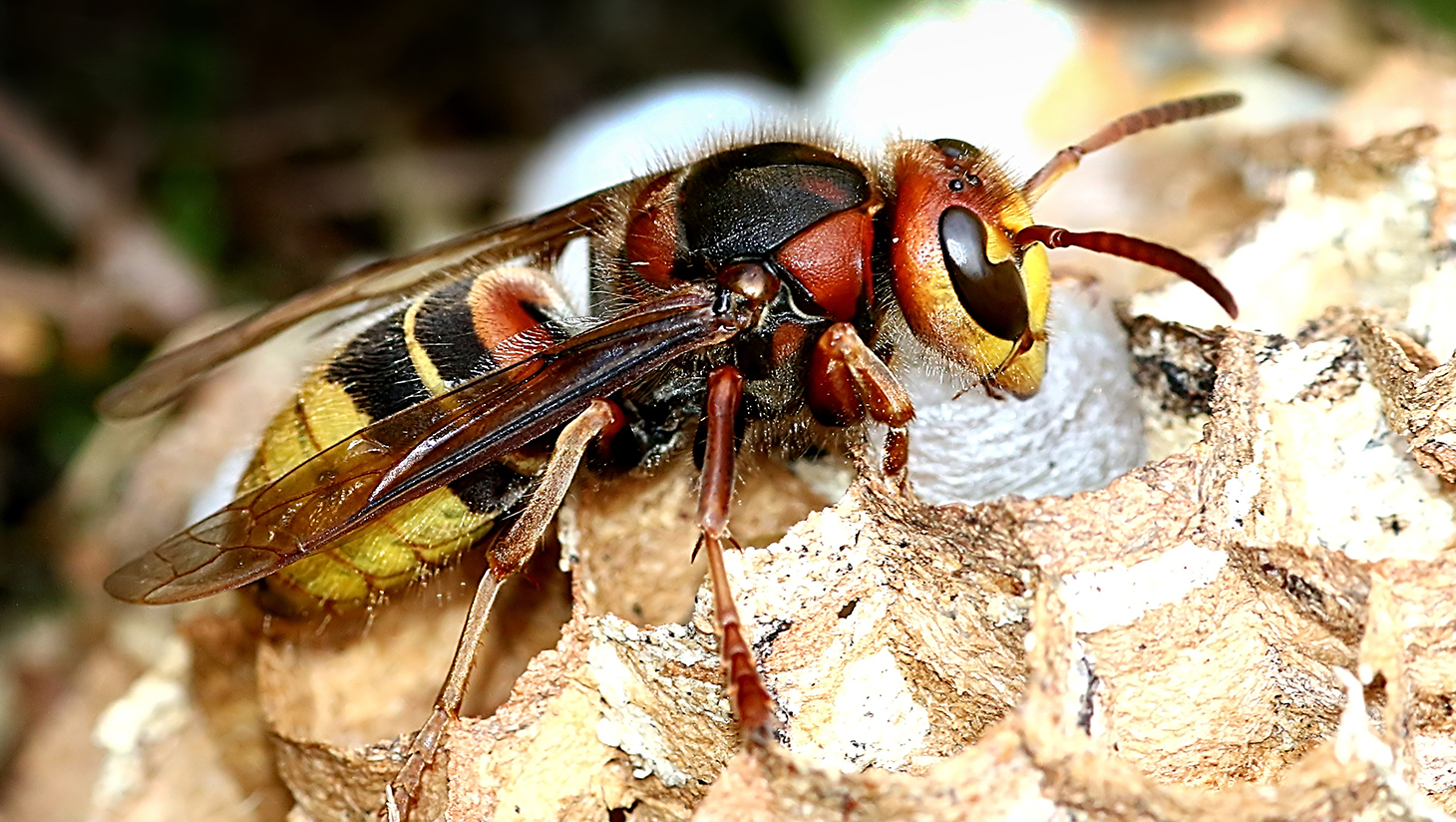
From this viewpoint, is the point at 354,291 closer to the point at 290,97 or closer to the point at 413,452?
the point at 413,452

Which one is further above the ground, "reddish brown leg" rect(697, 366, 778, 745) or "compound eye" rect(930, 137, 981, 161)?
"compound eye" rect(930, 137, 981, 161)

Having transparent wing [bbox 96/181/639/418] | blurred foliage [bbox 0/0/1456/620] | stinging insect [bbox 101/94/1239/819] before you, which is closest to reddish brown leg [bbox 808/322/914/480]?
stinging insect [bbox 101/94/1239/819]

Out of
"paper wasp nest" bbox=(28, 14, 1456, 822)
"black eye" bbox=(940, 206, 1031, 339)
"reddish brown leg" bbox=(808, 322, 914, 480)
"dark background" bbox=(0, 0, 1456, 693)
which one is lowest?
"paper wasp nest" bbox=(28, 14, 1456, 822)

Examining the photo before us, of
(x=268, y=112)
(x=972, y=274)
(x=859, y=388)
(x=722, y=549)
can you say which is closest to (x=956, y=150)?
(x=972, y=274)

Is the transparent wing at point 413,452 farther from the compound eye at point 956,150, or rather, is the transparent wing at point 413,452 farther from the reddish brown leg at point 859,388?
the compound eye at point 956,150

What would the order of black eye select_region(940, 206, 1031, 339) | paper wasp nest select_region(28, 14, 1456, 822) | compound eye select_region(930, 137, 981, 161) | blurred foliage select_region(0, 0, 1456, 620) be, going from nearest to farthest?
paper wasp nest select_region(28, 14, 1456, 822) < black eye select_region(940, 206, 1031, 339) < compound eye select_region(930, 137, 981, 161) < blurred foliage select_region(0, 0, 1456, 620)

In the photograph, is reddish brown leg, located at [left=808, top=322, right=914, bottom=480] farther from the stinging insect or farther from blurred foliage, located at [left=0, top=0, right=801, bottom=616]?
blurred foliage, located at [left=0, top=0, right=801, bottom=616]

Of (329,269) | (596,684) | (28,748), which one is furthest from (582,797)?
(329,269)

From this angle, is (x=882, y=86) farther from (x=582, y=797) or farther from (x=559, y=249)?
(x=582, y=797)

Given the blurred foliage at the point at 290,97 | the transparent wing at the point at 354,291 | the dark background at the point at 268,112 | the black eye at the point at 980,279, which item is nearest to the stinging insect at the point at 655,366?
the black eye at the point at 980,279
